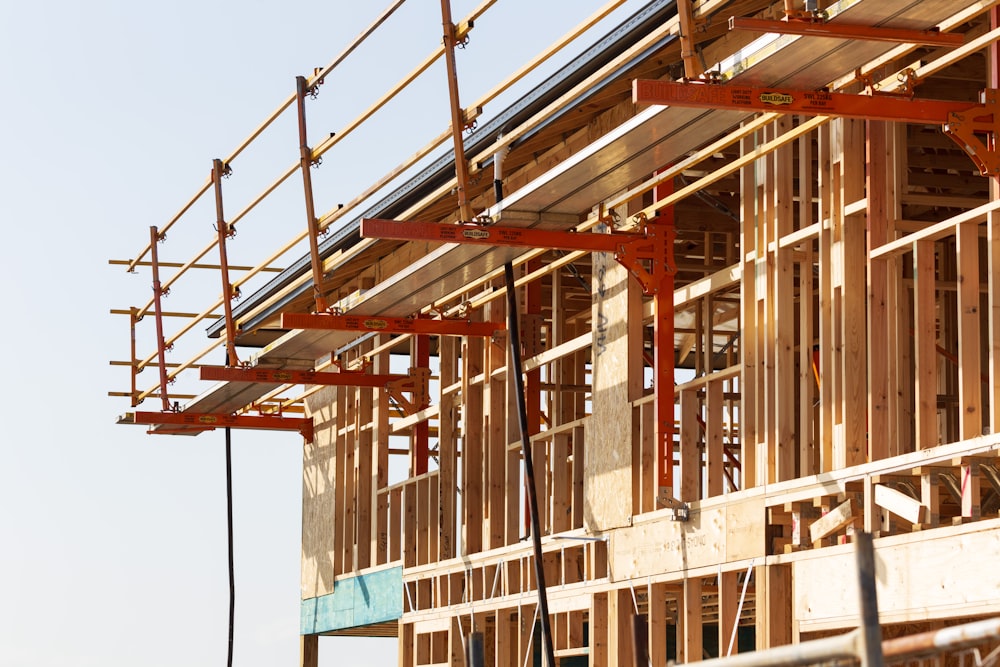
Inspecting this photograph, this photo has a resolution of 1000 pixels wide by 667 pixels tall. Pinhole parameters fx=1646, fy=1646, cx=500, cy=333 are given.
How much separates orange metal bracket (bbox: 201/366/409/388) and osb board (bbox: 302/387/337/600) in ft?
8.74

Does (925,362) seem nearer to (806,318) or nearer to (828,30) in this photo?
(806,318)

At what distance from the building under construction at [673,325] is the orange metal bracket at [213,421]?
49cm

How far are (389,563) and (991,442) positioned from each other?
37.3 ft

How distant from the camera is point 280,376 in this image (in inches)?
720

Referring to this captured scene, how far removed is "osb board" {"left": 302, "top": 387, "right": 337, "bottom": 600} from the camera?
21.8 meters

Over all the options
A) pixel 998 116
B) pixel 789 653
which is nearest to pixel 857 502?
pixel 998 116

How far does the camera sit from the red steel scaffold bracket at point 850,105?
9.19m

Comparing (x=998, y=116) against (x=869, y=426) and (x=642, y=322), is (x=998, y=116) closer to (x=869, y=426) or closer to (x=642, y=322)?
(x=869, y=426)

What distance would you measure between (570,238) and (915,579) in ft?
12.6

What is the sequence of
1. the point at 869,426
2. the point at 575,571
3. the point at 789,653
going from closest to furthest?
1. the point at 789,653
2. the point at 869,426
3. the point at 575,571

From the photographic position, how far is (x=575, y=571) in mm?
15062

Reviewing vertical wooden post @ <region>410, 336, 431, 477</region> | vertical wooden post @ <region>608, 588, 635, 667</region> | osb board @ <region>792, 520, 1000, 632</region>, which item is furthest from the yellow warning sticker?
vertical wooden post @ <region>410, 336, 431, 477</region>

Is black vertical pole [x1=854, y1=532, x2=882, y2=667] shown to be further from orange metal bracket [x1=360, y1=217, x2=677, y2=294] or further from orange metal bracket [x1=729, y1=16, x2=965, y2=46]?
orange metal bracket [x1=360, y1=217, x2=677, y2=294]

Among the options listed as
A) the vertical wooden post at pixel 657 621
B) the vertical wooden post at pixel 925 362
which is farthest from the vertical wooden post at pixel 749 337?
the vertical wooden post at pixel 925 362
